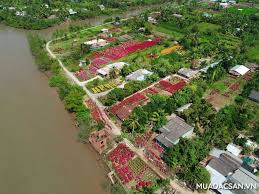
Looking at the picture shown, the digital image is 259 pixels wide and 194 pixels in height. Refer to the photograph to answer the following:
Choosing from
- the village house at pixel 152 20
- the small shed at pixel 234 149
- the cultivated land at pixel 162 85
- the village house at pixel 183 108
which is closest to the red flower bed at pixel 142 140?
the cultivated land at pixel 162 85

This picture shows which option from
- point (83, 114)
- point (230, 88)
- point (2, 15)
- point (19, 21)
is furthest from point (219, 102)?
point (2, 15)

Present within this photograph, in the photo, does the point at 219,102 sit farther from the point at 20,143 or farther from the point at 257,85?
the point at 20,143

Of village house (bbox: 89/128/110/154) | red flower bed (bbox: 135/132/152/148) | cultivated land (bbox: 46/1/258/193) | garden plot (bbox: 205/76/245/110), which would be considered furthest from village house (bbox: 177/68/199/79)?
village house (bbox: 89/128/110/154)

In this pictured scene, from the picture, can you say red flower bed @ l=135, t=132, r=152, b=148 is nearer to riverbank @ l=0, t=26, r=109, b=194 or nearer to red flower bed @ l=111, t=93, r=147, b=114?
riverbank @ l=0, t=26, r=109, b=194

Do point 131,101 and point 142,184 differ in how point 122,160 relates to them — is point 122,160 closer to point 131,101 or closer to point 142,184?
point 142,184

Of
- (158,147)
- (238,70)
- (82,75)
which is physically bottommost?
(238,70)

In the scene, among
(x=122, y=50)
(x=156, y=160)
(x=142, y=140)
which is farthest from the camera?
(x=122, y=50)

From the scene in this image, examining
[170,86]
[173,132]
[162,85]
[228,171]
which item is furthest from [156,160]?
[162,85]
